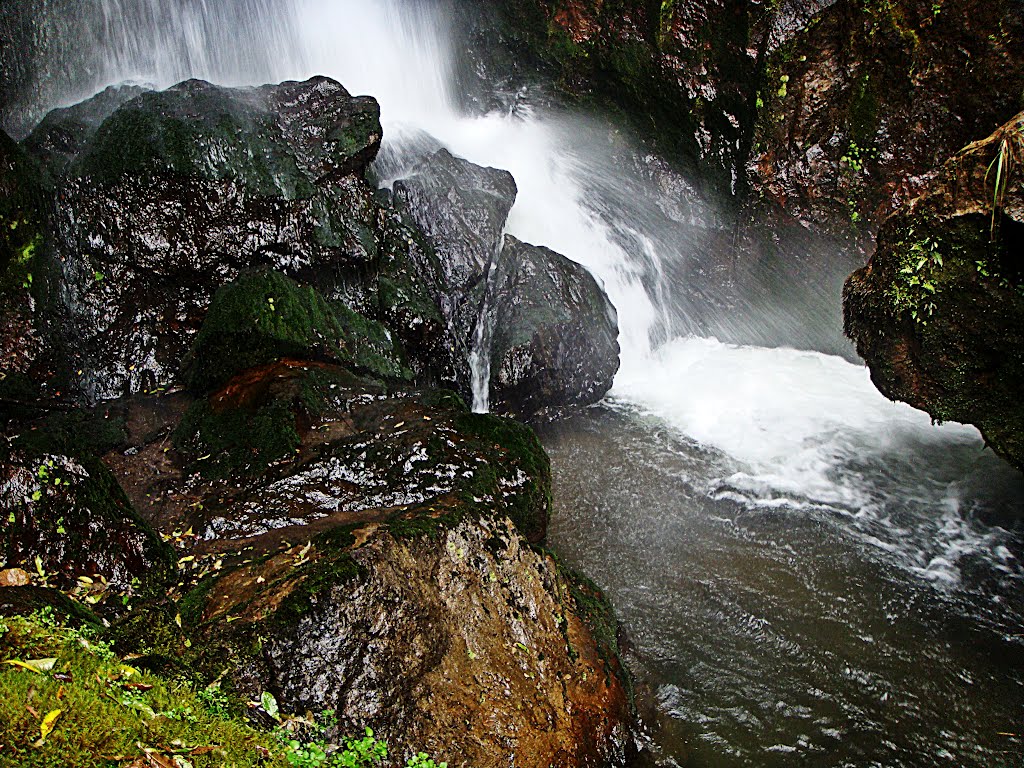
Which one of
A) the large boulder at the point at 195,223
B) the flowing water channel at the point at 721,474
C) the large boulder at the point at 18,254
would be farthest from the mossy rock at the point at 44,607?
the large boulder at the point at 195,223

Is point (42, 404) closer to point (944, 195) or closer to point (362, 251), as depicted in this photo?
point (362, 251)

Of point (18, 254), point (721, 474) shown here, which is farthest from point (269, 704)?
point (18, 254)

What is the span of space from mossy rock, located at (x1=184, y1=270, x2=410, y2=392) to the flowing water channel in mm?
2861

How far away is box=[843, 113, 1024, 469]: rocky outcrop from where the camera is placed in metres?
4.98

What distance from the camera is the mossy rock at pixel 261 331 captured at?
19.4 ft

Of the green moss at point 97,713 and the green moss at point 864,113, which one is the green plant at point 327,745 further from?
the green moss at point 864,113

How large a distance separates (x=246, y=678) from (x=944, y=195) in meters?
6.04

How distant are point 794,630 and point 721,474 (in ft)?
7.79

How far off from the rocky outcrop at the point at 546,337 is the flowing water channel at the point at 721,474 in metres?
0.47

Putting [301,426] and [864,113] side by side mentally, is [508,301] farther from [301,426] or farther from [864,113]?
[864,113]

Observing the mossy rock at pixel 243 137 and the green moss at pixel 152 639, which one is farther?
the mossy rock at pixel 243 137

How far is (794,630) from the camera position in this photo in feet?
16.4

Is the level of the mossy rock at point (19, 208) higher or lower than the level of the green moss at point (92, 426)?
higher

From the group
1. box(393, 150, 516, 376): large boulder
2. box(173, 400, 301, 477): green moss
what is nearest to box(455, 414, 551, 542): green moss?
box(173, 400, 301, 477): green moss
